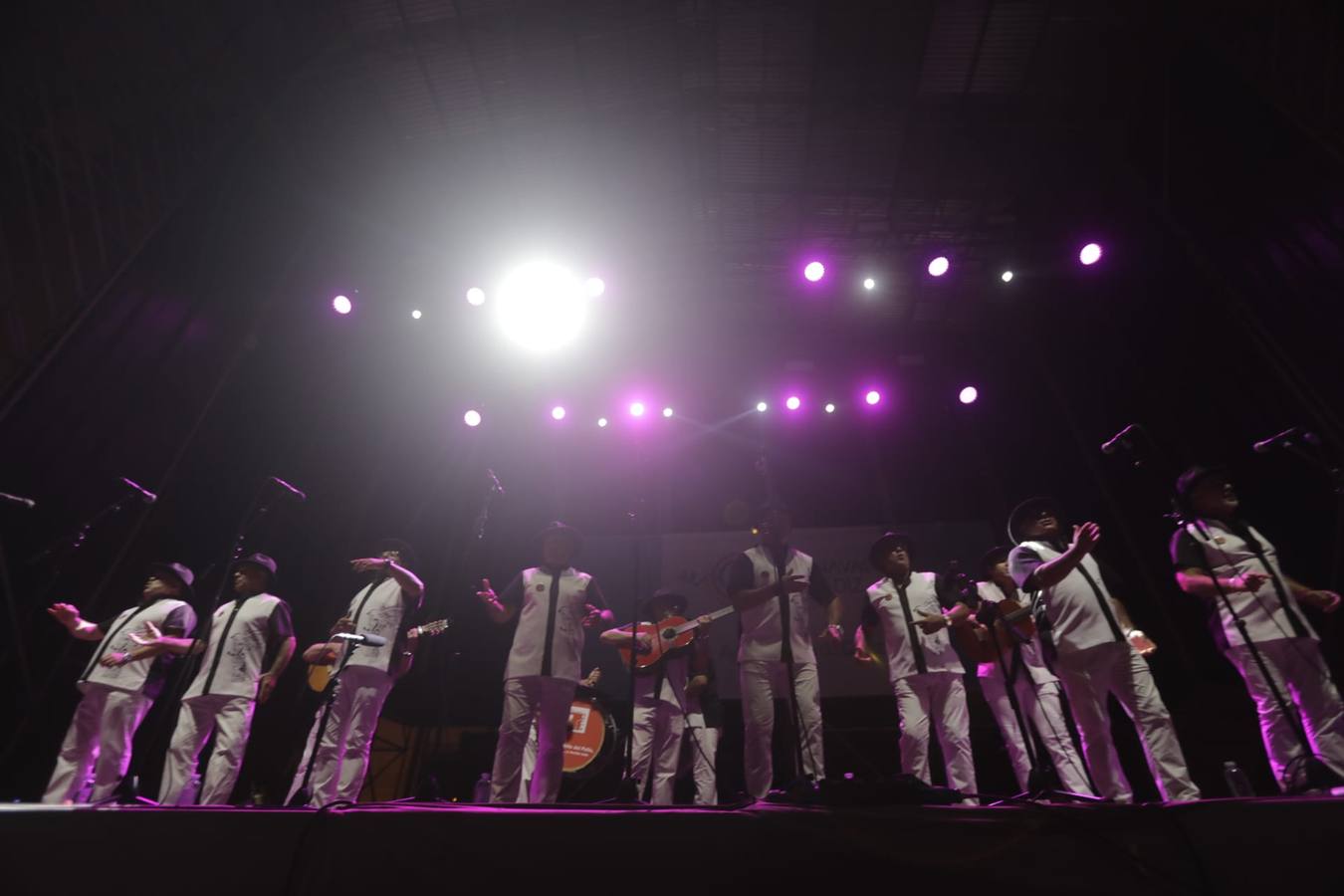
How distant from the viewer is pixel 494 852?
1878 mm

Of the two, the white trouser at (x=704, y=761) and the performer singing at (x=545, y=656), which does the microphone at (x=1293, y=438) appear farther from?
the white trouser at (x=704, y=761)

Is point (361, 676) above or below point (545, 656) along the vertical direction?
below

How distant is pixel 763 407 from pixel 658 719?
4.55m

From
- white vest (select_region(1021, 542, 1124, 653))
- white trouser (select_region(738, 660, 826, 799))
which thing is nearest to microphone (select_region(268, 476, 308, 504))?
white trouser (select_region(738, 660, 826, 799))

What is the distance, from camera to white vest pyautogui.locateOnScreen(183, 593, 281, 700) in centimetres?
410

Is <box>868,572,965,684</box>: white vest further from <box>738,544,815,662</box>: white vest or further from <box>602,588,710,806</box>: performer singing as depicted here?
<box>602,588,710,806</box>: performer singing

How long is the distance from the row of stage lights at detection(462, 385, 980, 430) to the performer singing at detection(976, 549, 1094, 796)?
3.70 metres

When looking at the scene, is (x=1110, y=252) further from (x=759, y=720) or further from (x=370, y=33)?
(x=370, y=33)

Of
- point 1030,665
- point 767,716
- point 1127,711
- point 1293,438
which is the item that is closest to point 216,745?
point 767,716

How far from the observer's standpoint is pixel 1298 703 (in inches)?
129

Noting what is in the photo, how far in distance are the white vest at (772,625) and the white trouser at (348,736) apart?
2.40 m

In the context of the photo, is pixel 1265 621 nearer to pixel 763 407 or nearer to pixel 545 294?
pixel 763 407

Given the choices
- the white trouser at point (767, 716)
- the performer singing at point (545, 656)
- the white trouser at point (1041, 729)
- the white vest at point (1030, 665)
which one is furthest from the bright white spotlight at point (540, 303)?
the white trouser at point (1041, 729)

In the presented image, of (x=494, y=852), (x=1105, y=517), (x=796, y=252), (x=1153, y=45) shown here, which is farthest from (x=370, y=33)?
(x=1105, y=517)
